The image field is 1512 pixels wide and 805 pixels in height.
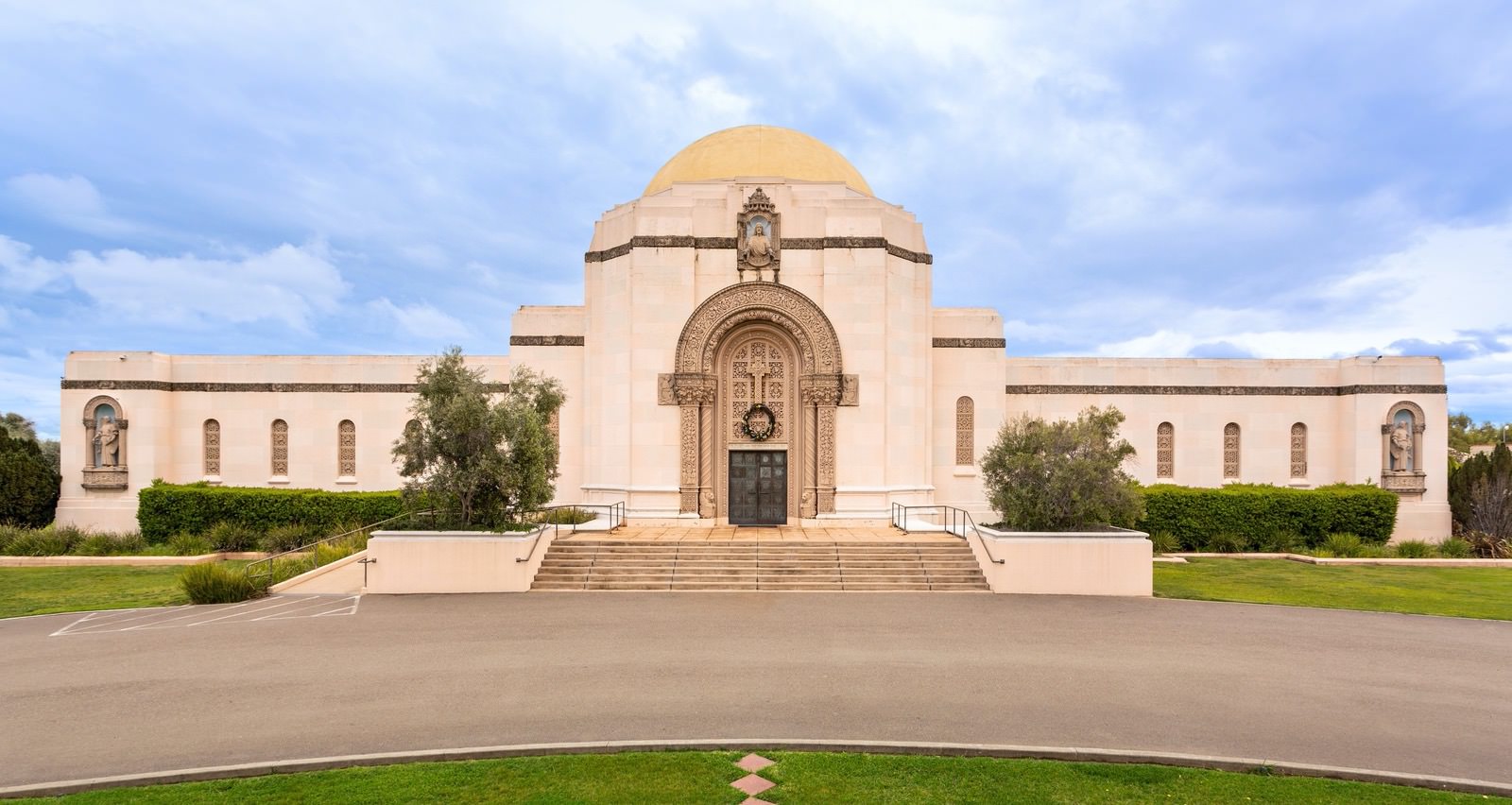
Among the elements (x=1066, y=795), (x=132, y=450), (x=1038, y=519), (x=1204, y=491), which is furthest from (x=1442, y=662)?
(x=132, y=450)

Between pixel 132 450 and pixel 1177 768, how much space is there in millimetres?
31318

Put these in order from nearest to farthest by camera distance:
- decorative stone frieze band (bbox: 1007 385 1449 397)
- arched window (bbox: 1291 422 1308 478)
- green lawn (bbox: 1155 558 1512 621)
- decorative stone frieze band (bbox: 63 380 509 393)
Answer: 1. green lawn (bbox: 1155 558 1512 621)
2. decorative stone frieze band (bbox: 63 380 509 393)
3. decorative stone frieze band (bbox: 1007 385 1449 397)
4. arched window (bbox: 1291 422 1308 478)

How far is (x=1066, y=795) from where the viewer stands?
6527 millimetres

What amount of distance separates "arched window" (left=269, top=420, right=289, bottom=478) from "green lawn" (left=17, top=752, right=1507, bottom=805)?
2336 centimetres

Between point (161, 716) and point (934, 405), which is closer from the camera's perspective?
point (161, 716)

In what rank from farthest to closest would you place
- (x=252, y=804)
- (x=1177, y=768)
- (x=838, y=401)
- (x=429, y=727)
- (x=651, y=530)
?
1. (x=838, y=401)
2. (x=651, y=530)
3. (x=429, y=727)
4. (x=1177, y=768)
5. (x=252, y=804)

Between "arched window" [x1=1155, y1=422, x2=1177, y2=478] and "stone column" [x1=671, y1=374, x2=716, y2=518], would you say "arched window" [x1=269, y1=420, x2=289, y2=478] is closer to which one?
"stone column" [x1=671, y1=374, x2=716, y2=518]

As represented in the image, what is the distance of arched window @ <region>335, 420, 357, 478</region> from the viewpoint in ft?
89.5

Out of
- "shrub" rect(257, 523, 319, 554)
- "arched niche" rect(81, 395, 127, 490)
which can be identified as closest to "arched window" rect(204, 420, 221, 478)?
"arched niche" rect(81, 395, 127, 490)

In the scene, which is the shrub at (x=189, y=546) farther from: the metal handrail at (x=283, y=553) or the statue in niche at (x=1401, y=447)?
the statue in niche at (x=1401, y=447)

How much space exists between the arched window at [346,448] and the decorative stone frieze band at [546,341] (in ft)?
22.8

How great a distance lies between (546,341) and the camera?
25734 millimetres

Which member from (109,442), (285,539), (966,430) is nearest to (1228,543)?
(966,430)

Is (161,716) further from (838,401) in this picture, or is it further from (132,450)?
(132,450)
